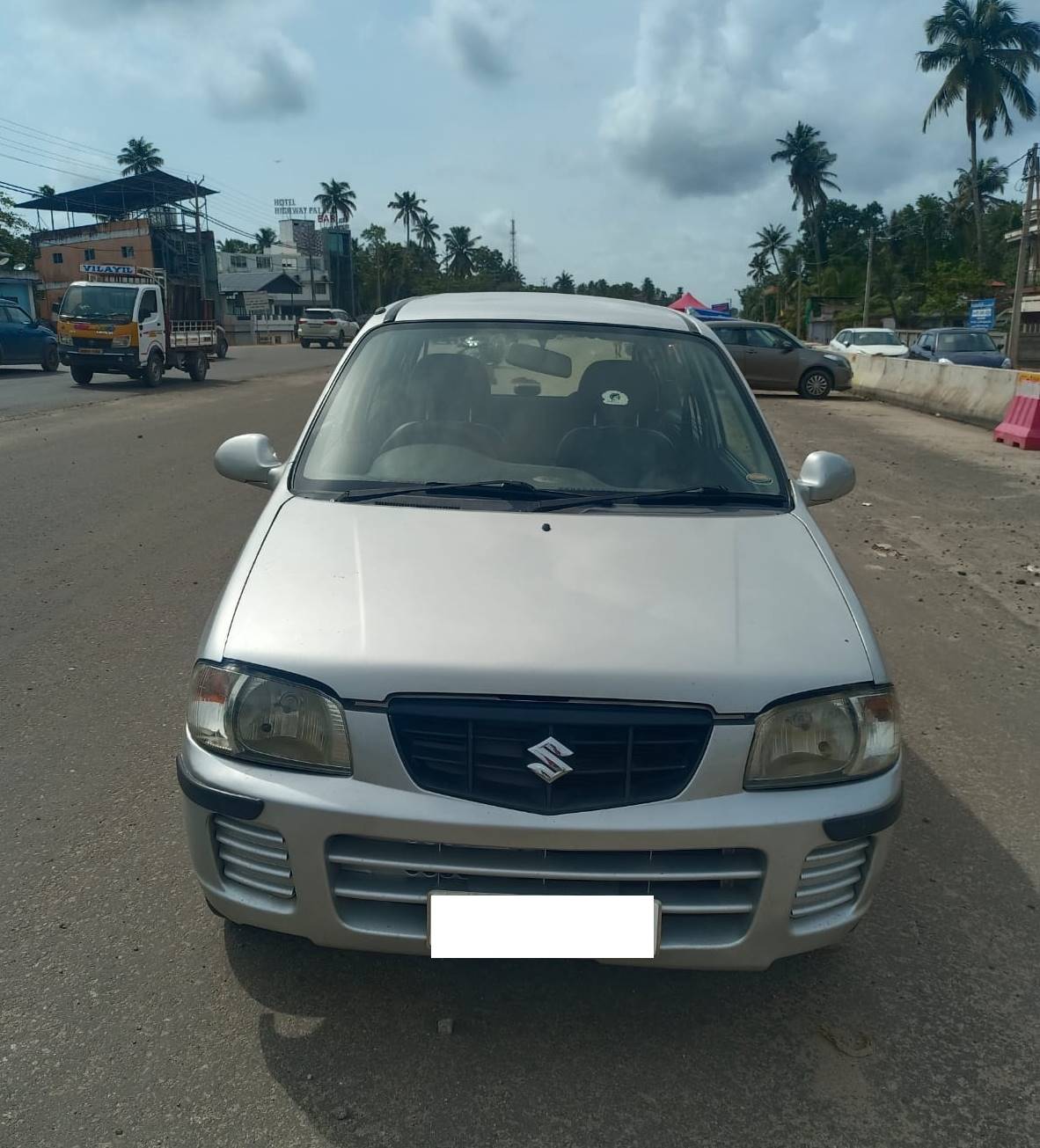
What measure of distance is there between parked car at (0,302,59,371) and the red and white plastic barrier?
21.1m

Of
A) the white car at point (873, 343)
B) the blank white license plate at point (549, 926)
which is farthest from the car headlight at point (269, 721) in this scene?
the white car at point (873, 343)

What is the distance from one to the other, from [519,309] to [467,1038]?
2.72 meters

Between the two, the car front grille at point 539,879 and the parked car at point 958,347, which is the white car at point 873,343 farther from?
the car front grille at point 539,879

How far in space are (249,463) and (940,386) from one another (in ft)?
60.4

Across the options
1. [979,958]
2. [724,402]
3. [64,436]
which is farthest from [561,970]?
[64,436]

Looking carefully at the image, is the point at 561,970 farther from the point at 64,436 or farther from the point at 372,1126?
the point at 64,436

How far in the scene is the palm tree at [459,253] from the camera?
12194cm

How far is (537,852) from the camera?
2.30 m

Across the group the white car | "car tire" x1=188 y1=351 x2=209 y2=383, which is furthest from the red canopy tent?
"car tire" x1=188 y1=351 x2=209 y2=383

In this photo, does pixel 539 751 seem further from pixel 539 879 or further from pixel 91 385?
pixel 91 385

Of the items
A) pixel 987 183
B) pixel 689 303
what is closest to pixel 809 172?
pixel 987 183

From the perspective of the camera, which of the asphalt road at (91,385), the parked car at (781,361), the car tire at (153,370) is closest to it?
the asphalt road at (91,385)

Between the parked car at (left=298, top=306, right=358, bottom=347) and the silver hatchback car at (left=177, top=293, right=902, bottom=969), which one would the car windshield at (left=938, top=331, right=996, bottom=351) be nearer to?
the silver hatchback car at (left=177, top=293, right=902, bottom=969)

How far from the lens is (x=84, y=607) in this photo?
19.5 feet
